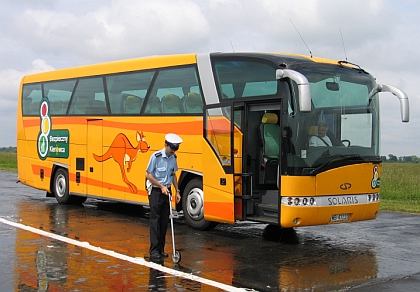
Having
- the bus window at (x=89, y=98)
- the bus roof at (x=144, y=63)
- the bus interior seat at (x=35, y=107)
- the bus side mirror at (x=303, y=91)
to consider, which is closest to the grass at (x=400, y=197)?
the bus roof at (x=144, y=63)

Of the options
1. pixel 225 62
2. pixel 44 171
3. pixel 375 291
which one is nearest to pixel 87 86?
pixel 44 171

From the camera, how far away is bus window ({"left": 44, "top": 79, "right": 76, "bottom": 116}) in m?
17.2

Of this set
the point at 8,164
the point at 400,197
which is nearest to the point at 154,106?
the point at 400,197

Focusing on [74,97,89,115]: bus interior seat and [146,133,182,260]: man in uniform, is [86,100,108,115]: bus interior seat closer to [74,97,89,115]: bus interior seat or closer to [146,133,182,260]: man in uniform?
[74,97,89,115]: bus interior seat

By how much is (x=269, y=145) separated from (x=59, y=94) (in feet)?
25.1

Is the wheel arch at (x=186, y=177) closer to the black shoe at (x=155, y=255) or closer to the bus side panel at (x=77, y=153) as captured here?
the black shoe at (x=155, y=255)

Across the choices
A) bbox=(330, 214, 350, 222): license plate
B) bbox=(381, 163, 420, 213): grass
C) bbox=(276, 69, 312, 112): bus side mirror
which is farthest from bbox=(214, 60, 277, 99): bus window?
bbox=(381, 163, 420, 213): grass

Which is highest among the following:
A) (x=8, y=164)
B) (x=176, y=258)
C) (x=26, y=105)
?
(x=26, y=105)

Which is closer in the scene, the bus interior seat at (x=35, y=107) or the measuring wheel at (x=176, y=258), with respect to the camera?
the measuring wheel at (x=176, y=258)

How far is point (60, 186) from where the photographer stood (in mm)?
17641

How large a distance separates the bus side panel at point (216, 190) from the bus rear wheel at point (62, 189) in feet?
19.9

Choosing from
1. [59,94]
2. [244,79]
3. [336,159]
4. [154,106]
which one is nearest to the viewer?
[336,159]

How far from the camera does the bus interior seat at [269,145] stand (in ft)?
39.1

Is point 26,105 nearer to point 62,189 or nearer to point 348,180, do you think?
point 62,189
